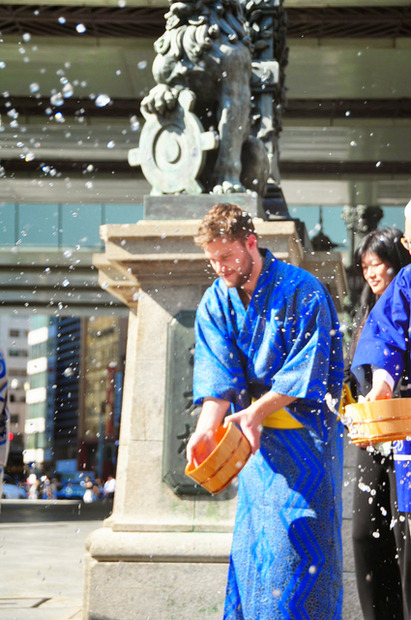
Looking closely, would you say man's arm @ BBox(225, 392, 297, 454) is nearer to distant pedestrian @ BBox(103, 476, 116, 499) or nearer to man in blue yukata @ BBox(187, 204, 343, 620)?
man in blue yukata @ BBox(187, 204, 343, 620)

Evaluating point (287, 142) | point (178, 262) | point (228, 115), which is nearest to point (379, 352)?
point (178, 262)

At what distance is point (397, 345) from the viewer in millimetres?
3535

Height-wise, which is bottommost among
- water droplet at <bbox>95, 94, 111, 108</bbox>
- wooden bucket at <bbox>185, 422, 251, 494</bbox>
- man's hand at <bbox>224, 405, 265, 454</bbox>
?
wooden bucket at <bbox>185, 422, 251, 494</bbox>

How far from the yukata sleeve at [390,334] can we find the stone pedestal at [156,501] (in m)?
1.48

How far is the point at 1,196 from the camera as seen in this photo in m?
26.6

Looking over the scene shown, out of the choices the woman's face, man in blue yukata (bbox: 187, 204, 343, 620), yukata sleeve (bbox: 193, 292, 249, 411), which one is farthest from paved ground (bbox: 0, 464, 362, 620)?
yukata sleeve (bbox: 193, 292, 249, 411)

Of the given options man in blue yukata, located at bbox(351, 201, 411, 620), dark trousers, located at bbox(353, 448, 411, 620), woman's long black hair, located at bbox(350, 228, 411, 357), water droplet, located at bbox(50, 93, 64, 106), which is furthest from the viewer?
water droplet, located at bbox(50, 93, 64, 106)

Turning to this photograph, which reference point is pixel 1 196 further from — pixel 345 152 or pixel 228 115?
pixel 228 115

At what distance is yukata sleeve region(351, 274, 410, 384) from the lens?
3521 millimetres

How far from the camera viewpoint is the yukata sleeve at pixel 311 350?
3471 millimetres

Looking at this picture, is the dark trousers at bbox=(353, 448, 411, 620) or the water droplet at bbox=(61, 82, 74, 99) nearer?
the dark trousers at bbox=(353, 448, 411, 620)

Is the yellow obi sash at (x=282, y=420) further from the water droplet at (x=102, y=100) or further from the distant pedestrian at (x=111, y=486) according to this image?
the water droplet at (x=102, y=100)

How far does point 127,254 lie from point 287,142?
1842cm

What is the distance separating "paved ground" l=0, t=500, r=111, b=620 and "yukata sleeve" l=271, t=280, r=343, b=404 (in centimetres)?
250
